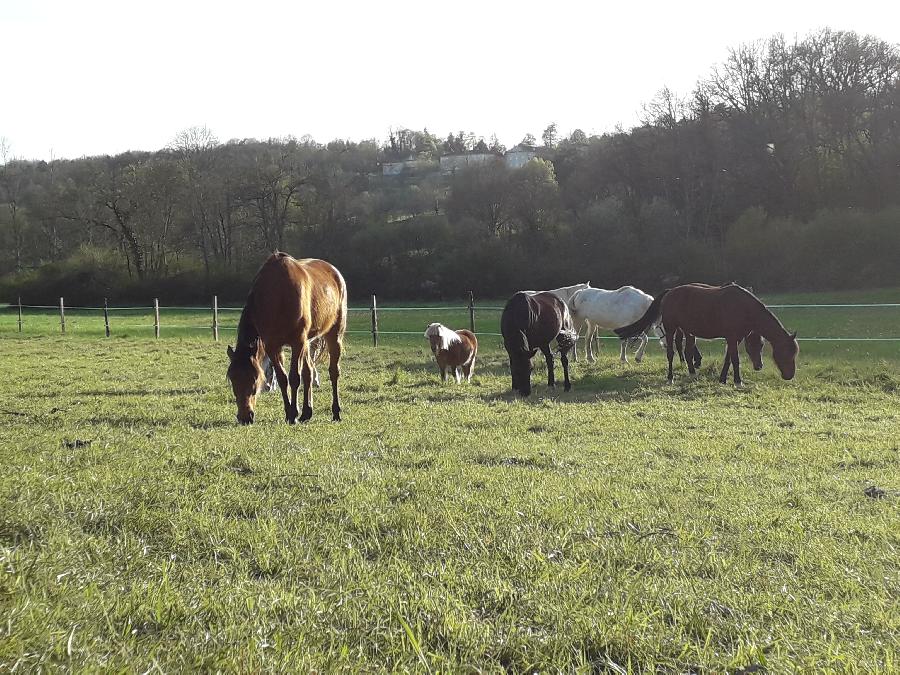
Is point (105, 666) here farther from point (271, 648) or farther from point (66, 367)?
point (66, 367)

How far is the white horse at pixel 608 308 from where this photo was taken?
16859mm

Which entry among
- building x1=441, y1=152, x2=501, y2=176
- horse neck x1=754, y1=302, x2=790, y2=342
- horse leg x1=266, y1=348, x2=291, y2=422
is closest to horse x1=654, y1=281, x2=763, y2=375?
horse neck x1=754, y1=302, x2=790, y2=342

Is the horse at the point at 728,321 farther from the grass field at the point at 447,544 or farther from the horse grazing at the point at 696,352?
the grass field at the point at 447,544

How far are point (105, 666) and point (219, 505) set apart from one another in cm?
212

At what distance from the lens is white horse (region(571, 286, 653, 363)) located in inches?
664

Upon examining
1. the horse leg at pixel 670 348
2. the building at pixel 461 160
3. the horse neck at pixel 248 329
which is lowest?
the horse leg at pixel 670 348

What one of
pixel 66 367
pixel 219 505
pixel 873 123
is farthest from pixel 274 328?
pixel 873 123

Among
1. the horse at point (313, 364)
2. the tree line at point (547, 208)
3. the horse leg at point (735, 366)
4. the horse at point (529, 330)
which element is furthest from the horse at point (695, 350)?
the tree line at point (547, 208)

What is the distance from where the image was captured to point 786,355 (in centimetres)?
1221

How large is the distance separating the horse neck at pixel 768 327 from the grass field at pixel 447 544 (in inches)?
168

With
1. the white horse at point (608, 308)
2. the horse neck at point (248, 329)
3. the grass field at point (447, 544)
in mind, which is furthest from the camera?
the white horse at point (608, 308)

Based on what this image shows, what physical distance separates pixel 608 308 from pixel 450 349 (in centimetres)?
574

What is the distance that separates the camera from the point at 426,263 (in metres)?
45.0

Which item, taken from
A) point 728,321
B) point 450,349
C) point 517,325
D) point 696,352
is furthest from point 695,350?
point 450,349
